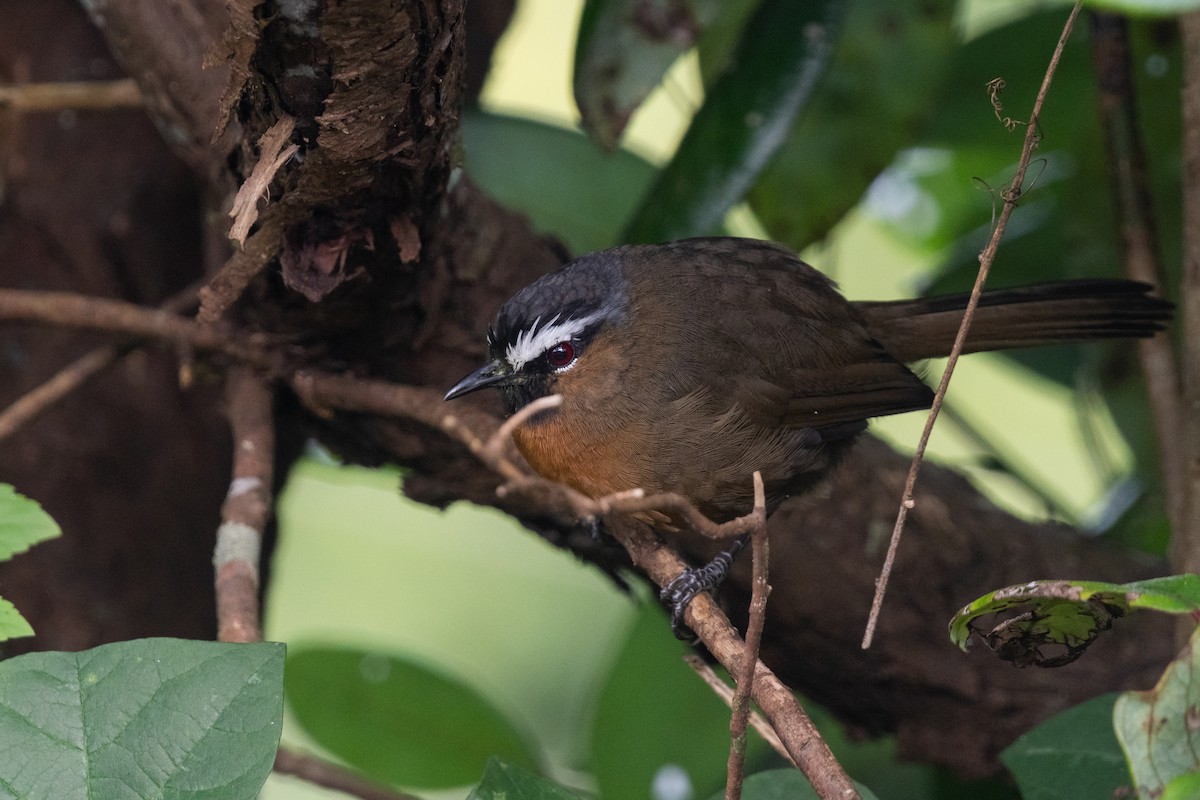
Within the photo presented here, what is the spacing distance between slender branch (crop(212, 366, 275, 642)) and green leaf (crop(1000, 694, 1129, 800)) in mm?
1332

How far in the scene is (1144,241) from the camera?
303 cm

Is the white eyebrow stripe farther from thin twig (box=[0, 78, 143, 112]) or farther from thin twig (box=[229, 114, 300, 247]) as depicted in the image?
thin twig (box=[0, 78, 143, 112])

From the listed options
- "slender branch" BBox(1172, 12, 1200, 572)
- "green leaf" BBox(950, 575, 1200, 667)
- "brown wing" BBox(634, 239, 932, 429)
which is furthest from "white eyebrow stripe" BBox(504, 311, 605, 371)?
"slender branch" BBox(1172, 12, 1200, 572)

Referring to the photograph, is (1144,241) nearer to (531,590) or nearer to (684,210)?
(684,210)

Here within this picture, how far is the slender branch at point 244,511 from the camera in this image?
2.06 m

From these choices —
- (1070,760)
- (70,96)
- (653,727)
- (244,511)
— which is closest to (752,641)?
(1070,760)

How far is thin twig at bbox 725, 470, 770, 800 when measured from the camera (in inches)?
55.2

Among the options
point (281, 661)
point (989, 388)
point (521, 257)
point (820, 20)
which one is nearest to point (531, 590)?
point (989, 388)

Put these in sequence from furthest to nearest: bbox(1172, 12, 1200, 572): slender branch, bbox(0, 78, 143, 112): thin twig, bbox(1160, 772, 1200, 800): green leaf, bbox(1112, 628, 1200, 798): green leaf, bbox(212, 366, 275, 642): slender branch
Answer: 1. bbox(0, 78, 143, 112): thin twig
2. bbox(1172, 12, 1200, 572): slender branch
3. bbox(212, 366, 275, 642): slender branch
4. bbox(1112, 628, 1200, 798): green leaf
5. bbox(1160, 772, 1200, 800): green leaf

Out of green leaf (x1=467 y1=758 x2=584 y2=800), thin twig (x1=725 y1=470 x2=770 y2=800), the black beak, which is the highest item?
thin twig (x1=725 y1=470 x2=770 y2=800)

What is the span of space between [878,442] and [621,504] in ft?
6.19

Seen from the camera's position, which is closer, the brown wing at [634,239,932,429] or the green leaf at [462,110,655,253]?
the brown wing at [634,239,932,429]

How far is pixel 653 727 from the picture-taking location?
3059 mm

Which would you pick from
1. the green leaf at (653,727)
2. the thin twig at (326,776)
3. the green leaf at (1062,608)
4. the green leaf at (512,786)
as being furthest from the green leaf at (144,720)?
the green leaf at (653,727)
